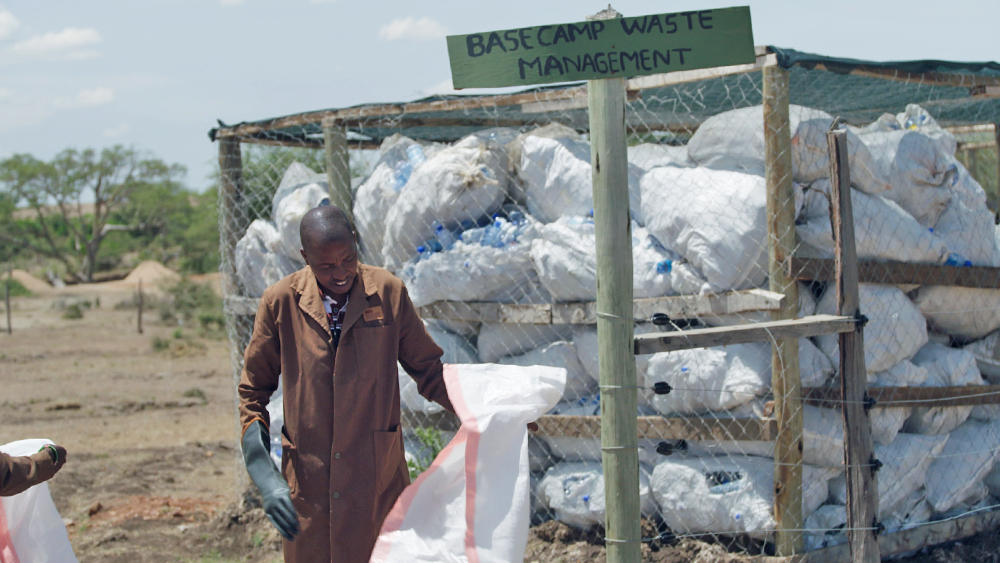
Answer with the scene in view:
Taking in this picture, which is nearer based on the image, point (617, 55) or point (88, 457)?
point (617, 55)

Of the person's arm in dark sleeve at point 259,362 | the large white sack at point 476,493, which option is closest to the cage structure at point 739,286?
the large white sack at point 476,493

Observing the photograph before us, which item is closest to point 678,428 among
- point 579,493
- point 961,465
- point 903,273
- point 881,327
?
point 579,493

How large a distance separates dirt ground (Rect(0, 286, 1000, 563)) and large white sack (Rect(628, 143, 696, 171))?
1.75 m

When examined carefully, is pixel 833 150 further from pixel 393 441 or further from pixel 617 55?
pixel 393 441

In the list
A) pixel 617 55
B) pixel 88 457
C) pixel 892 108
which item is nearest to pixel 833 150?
pixel 617 55

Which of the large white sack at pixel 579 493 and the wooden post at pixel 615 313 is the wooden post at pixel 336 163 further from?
the wooden post at pixel 615 313

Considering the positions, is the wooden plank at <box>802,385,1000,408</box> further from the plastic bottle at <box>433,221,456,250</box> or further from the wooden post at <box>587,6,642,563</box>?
the plastic bottle at <box>433,221,456,250</box>

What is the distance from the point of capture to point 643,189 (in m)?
3.90

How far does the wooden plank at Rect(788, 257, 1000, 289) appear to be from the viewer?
3.52 meters

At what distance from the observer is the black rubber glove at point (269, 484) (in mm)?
2121

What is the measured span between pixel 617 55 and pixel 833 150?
40.8 inches

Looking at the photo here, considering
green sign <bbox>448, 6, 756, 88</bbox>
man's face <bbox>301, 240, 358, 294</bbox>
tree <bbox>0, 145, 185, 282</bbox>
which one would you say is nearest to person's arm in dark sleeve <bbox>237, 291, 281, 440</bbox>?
man's face <bbox>301, 240, 358, 294</bbox>

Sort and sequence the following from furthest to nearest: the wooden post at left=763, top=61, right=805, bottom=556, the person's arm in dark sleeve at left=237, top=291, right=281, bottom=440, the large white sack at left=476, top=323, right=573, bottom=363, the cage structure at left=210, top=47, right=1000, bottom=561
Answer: the large white sack at left=476, top=323, right=573, bottom=363 < the cage structure at left=210, top=47, right=1000, bottom=561 < the wooden post at left=763, top=61, right=805, bottom=556 < the person's arm in dark sleeve at left=237, top=291, right=281, bottom=440

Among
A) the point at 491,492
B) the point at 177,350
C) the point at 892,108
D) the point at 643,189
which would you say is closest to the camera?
the point at 491,492
